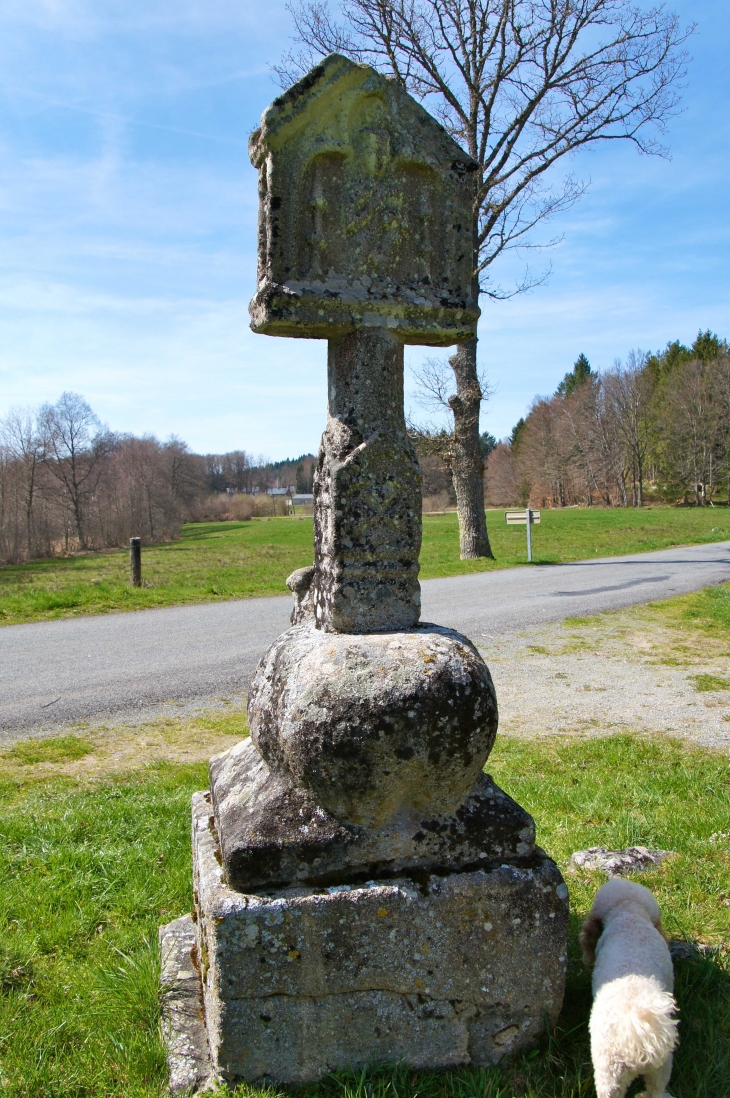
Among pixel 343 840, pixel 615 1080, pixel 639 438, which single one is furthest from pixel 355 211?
pixel 639 438

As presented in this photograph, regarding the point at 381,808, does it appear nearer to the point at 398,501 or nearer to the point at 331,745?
the point at 331,745

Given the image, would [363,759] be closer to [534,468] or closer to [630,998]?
[630,998]

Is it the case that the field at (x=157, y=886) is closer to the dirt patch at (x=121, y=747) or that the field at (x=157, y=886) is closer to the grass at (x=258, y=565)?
the dirt patch at (x=121, y=747)

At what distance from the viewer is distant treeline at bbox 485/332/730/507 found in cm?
5878

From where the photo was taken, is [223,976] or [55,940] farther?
[55,940]

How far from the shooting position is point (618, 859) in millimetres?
3848

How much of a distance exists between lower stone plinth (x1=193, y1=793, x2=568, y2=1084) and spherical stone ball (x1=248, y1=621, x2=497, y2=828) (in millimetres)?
266

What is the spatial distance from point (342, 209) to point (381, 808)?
2.05m

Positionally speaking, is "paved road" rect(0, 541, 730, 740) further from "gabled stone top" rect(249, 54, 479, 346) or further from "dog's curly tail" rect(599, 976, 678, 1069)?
"dog's curly tail" rect(599, 976, 678, 1069)

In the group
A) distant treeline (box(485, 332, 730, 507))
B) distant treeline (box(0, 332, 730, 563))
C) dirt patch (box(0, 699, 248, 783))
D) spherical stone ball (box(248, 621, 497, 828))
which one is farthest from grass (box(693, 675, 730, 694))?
distant treeline (box(485, 332, 730, 507))

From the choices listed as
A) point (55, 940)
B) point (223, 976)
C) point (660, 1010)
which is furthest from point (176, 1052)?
point (660, 1010)

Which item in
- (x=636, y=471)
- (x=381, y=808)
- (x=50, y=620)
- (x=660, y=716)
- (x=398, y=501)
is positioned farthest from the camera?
(x=636, y=471)

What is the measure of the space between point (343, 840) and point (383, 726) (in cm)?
40

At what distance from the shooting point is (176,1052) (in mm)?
2494
